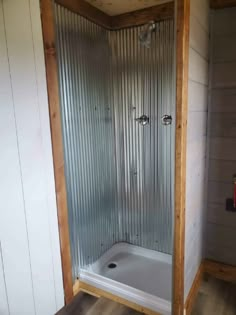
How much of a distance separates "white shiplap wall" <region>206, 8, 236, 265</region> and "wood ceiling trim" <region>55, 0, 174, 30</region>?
1.22 feet

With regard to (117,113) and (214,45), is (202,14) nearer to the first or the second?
(214,45)

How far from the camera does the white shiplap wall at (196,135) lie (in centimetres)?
151

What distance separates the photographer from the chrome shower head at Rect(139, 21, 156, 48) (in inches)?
80.0

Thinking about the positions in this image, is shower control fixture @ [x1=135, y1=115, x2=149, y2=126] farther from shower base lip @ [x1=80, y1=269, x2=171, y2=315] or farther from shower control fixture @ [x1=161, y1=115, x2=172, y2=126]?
shower base lip @ [x1=80, y1=269, x2=171, y2=315]

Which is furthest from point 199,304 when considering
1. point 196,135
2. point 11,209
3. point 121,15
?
point 121,15

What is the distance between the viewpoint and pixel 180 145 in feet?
4.48

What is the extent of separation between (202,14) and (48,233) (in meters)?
1.80

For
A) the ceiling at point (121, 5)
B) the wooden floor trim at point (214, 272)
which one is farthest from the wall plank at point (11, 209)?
the wooden floor trim at point (214, 272)

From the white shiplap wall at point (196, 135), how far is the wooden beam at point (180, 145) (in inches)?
4.8

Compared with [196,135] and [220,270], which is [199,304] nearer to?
[220,270]

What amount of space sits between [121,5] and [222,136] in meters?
1.31

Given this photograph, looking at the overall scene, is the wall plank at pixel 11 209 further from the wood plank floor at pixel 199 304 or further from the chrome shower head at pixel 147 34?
the chrome shower head at pixel 147 34

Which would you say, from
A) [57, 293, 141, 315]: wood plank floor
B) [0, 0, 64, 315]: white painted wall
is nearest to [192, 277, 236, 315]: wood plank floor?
[57, 293, 141, 315]: wood plank floor

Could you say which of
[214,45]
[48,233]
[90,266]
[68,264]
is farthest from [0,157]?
[214,45]
